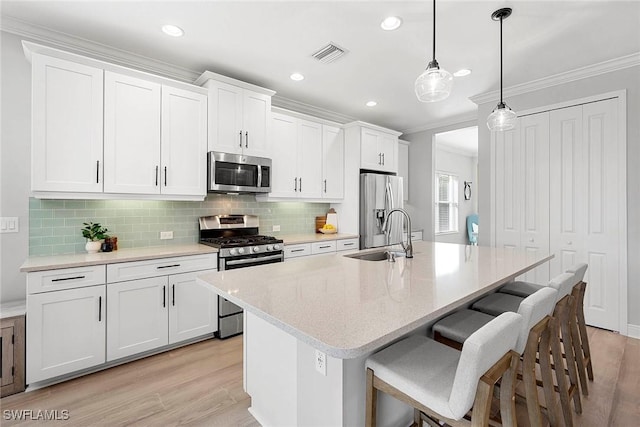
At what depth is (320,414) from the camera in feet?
4.30

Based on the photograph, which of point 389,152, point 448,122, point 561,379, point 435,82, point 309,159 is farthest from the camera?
point 448,122

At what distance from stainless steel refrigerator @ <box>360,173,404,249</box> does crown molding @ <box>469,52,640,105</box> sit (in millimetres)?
1606

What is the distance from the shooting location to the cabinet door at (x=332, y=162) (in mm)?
4316

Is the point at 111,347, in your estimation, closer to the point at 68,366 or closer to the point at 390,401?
the point at 68,366

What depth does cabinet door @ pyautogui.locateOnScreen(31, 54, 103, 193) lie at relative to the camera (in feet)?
7.39

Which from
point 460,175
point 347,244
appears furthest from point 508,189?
point 460,175

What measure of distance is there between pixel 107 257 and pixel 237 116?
1830 millimetres

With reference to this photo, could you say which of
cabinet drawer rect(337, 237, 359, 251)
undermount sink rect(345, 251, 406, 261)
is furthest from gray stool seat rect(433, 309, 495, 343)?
cabinet drawer rect(337, 237, 359, 251)

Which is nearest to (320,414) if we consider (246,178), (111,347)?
(111,347)

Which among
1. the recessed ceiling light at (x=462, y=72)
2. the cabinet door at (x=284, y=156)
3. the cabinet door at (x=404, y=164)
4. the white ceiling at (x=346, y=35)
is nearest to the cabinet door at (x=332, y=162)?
the cabinet door at (x=284, y=156)

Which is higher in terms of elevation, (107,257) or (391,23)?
(391,23)

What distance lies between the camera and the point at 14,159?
242cm

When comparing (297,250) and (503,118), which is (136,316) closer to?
(297,250)

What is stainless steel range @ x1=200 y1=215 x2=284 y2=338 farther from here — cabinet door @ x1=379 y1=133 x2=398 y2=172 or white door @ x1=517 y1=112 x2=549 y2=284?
white door @ x1=517 y1=112 x2=549 y2=284
